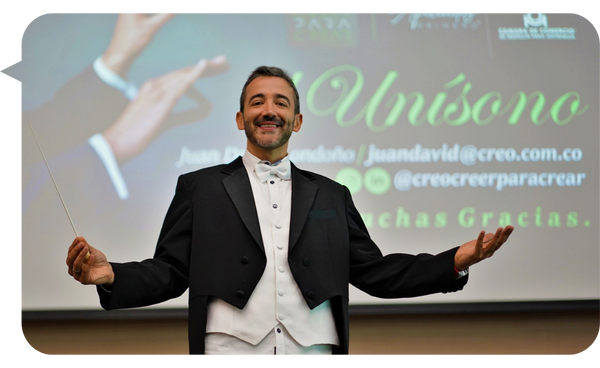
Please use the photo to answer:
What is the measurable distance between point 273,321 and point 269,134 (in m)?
0.60

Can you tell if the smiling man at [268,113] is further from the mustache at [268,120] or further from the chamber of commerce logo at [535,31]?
the chamber of commerce logo at [535,31]

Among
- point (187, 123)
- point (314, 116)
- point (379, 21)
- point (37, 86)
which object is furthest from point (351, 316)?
point (37, 86)

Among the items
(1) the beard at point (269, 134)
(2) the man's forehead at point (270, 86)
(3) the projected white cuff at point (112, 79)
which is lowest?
(1) the beard at point (269, 134)

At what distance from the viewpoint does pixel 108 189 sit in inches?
150

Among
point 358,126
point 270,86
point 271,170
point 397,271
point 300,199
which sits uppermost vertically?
point 358,126

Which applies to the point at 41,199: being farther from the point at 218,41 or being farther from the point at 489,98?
the point at 489,98

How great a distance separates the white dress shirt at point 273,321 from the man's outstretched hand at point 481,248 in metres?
0.45

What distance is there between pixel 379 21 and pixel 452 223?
1421mm

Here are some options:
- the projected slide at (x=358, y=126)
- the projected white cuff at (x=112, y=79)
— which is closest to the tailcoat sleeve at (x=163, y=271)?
the projected slide at (x=358, y=126)

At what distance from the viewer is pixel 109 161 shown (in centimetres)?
383

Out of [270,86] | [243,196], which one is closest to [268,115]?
[270,86]

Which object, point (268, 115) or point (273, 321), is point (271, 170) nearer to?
point (268, 115)

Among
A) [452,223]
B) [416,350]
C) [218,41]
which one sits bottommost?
[416,350]

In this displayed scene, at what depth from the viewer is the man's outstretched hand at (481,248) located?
1.78 metres
